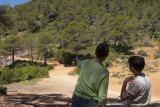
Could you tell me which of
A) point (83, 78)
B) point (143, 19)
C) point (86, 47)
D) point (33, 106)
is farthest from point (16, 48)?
point (143, 19)

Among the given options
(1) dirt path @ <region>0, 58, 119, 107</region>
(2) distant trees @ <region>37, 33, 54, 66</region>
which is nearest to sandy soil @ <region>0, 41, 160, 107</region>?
(1) dirt path @ <region>0, 58, 119, 107</region>

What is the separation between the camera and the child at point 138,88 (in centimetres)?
163

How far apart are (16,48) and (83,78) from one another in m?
25.3

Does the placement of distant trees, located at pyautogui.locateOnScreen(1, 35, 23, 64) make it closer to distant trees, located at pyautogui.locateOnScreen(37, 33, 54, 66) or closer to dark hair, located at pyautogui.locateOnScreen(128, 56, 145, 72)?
distant trees, located at pyautogui.locateOnScreen(37, 33, 54, 66)

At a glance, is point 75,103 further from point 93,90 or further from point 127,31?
point 127,31

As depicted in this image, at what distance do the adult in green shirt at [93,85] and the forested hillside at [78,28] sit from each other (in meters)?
5.64

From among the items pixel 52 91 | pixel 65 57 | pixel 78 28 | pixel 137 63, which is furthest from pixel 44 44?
pixel 137 63

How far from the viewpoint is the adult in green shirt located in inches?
61.2

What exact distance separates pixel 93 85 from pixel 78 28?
74.4ft

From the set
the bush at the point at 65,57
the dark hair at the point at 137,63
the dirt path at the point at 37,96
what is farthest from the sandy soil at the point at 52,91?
the bush at the point at 65,57

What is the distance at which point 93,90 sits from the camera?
5.26 feet

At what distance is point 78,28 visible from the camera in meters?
23.9

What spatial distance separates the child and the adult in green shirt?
0.30m

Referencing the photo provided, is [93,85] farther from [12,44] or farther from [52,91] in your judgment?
[12,44]
